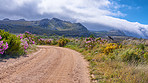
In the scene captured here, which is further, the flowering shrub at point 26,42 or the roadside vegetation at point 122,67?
the flowering shrub at point 26,42

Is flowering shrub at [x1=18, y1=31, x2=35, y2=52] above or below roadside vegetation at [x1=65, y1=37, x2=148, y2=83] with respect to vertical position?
above

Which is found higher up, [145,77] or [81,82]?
[145,77]

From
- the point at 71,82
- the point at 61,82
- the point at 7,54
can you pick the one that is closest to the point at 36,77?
the point at 61,82

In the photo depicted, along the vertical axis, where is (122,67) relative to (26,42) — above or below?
below

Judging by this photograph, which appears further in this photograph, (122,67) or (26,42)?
(26,42)

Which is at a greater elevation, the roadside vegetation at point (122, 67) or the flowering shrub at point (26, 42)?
the flowering shrub at point (26, 42)

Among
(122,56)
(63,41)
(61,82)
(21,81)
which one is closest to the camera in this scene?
(21,81)

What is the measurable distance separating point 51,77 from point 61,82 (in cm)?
→ 66

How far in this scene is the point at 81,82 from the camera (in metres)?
5.39

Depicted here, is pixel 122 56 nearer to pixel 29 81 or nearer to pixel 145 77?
pixel 145 77

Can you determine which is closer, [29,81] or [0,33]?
[29,81]

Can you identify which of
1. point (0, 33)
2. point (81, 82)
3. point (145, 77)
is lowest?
point (81, 82)

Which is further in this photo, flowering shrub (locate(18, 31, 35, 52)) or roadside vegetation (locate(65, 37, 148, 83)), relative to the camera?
flowering shrub (locate(18, 31, 35, 52))

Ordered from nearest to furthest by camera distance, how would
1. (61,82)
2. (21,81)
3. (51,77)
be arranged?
1. (21,81)
2. (61,82)
3. (51,77)
